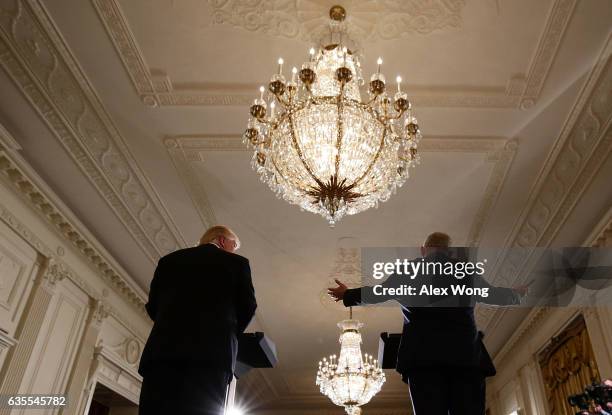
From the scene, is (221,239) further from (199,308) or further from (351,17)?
(351,17)

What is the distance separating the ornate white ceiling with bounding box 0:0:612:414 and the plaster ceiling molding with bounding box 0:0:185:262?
16mm

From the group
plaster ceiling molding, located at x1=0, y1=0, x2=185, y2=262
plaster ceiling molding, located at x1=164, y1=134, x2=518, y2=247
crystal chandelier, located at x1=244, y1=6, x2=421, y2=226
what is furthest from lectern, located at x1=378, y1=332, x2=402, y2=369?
plaster ceiling molding, located at x1=0, y1=0, x2=185, y2=262

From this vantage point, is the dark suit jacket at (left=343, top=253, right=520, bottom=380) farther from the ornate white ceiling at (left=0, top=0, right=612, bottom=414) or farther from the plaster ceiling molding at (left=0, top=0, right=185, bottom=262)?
the plaster ceiling molding at (left=0, top=0, right=185, bottom=262)

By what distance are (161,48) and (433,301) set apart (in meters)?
3.18

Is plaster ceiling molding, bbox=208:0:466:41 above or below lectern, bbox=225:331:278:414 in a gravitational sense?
above

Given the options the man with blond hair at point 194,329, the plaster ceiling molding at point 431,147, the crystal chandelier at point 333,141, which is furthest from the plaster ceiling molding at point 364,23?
the man with blond hair at point 194,329

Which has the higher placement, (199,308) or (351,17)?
(351,17)

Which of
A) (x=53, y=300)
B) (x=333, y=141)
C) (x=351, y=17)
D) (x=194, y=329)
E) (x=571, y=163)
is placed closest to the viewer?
(x=194, y=329)

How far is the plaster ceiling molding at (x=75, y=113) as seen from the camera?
12.5 feet

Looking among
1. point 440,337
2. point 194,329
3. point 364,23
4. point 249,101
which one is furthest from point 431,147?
point 194,329

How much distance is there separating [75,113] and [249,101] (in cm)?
169

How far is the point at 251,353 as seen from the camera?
225cm

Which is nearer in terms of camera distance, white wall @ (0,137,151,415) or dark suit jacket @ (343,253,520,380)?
dark suit jacket @ (343,253,520,380)

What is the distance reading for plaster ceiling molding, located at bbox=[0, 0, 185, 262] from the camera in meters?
3.81
